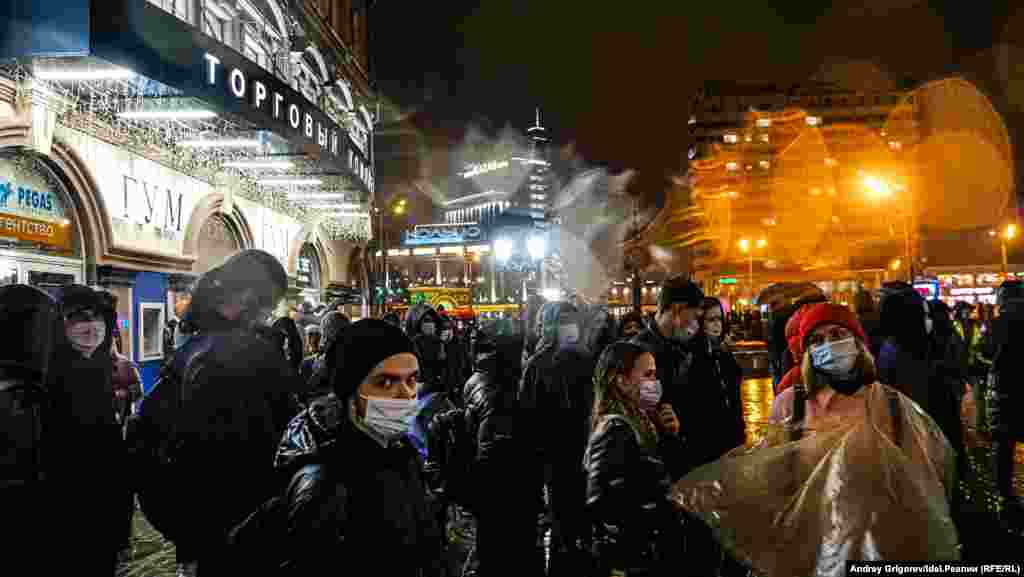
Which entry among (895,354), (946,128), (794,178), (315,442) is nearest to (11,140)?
(315,442)

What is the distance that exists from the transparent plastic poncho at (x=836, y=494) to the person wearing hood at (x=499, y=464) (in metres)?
2.36

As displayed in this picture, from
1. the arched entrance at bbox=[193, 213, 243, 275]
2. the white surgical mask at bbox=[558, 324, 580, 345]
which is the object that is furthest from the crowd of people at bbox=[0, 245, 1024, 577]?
the arched entrance at bbox=[193, 213, 243, 275]

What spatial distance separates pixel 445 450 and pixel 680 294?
6.42 feet

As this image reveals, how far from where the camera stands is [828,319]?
9.56ft

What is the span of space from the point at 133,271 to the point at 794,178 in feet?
286

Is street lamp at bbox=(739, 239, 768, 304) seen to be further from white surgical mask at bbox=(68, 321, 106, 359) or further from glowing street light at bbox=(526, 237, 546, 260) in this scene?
white surgical mask at bbox=(68, 321, 106, 359)

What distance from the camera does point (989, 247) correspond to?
142 ft

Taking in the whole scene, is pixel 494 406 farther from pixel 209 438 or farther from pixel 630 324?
pixel 630 324

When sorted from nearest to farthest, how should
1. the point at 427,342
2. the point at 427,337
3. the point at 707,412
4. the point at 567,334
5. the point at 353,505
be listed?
the point at 353,505 → the point at 707,412 → the point at 567,334 → the point at 427,342 → the point at 427,337

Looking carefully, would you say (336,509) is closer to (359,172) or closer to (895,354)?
(895,354)

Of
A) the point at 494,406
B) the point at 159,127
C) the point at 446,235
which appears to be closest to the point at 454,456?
the point at 494,406

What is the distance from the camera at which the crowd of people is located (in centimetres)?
214

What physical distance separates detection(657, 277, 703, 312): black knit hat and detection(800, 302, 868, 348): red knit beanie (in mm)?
1618

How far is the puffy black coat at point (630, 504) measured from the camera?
2.94 meters
